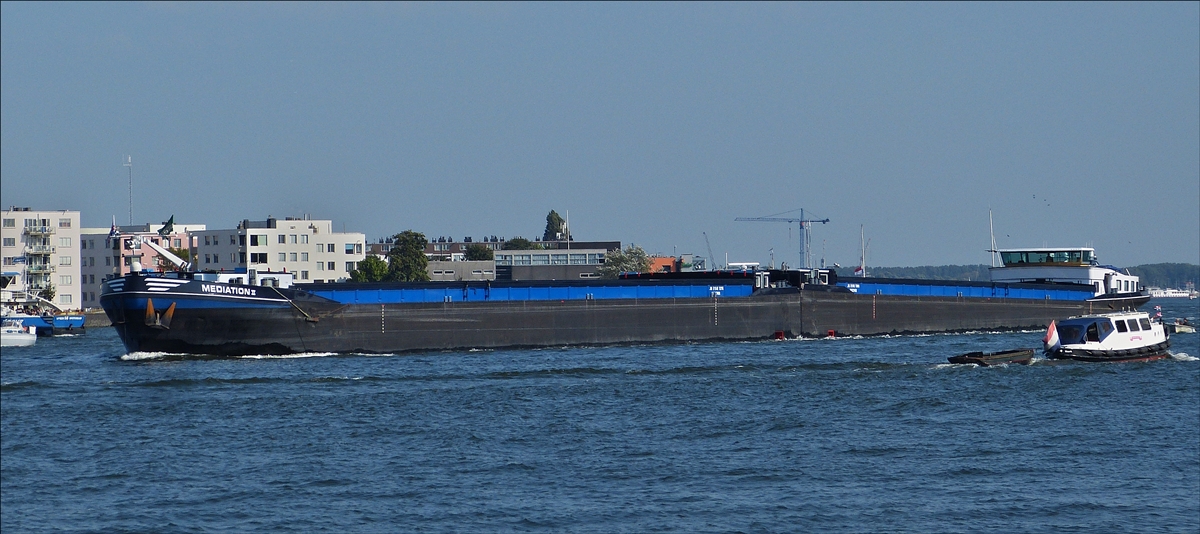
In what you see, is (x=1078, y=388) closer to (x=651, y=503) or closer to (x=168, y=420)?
(x=651, y=503)

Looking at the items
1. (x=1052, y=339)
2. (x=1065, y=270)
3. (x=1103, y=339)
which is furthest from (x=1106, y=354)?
(x=1065, y=270)

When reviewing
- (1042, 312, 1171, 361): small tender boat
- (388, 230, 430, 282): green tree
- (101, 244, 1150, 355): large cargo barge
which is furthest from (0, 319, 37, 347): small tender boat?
(1042, 312, 1171, 361): small tender boat

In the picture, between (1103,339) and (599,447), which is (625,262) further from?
(599,447)

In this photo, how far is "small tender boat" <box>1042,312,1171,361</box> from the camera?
142 ft

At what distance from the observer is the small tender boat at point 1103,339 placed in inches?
1706

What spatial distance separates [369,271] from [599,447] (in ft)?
277

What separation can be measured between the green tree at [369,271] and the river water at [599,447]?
64118mm

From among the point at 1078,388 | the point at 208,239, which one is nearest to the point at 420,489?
the point at 1078,388

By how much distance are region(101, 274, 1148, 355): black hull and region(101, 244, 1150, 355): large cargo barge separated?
0.16 ft

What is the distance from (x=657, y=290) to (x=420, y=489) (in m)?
34.3

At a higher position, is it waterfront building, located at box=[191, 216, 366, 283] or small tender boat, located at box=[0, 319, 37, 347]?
waterfront building, located at box=[191, 216, 366, 283]

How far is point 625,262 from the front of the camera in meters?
133

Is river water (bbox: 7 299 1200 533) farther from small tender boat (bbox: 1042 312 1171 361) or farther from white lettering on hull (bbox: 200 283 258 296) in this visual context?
white lettering on hull (bbox: 200 283 258 296)

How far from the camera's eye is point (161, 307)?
44.7 metres
